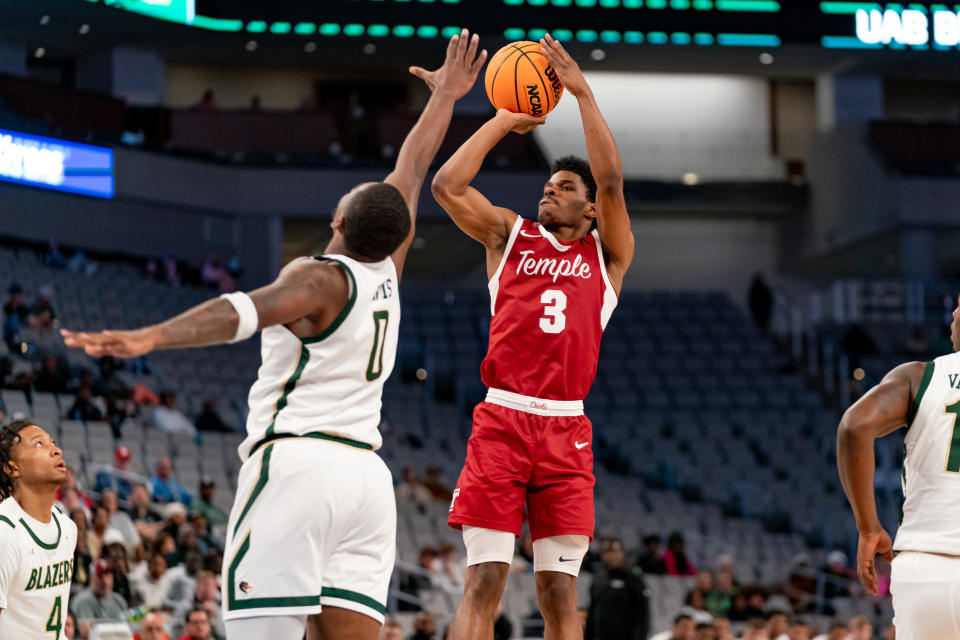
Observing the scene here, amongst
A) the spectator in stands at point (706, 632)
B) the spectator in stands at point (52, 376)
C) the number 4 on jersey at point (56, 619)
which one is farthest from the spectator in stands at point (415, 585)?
the number 4 on jersey at point (56, 619)

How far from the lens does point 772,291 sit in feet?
92.6

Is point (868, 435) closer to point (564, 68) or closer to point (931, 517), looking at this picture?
point (931, 517)

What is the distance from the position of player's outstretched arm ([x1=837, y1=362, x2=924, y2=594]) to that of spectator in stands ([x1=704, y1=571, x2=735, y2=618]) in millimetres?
9610

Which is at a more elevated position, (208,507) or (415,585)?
(208,507)

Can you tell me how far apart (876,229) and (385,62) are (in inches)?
403

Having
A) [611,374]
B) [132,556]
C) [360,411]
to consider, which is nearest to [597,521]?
[611,374]

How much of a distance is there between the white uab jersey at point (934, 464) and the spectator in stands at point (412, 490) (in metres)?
11.7

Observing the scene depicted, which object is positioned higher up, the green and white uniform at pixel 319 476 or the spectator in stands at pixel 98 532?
the green and white uniform at pixel 319 476

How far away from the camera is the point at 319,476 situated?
433 centimetres

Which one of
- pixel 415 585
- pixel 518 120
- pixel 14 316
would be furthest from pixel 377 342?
pixel 14 316

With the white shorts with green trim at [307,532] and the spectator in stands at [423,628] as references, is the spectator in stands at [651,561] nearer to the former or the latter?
the spectator in stands at [423,628]

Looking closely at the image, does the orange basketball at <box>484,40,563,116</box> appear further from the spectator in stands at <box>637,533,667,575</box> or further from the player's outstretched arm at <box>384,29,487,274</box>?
the spectator in stands at <box>637,533,667,575</box>

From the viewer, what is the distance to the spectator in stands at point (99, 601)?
10273 mm

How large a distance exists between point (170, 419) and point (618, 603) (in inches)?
251
